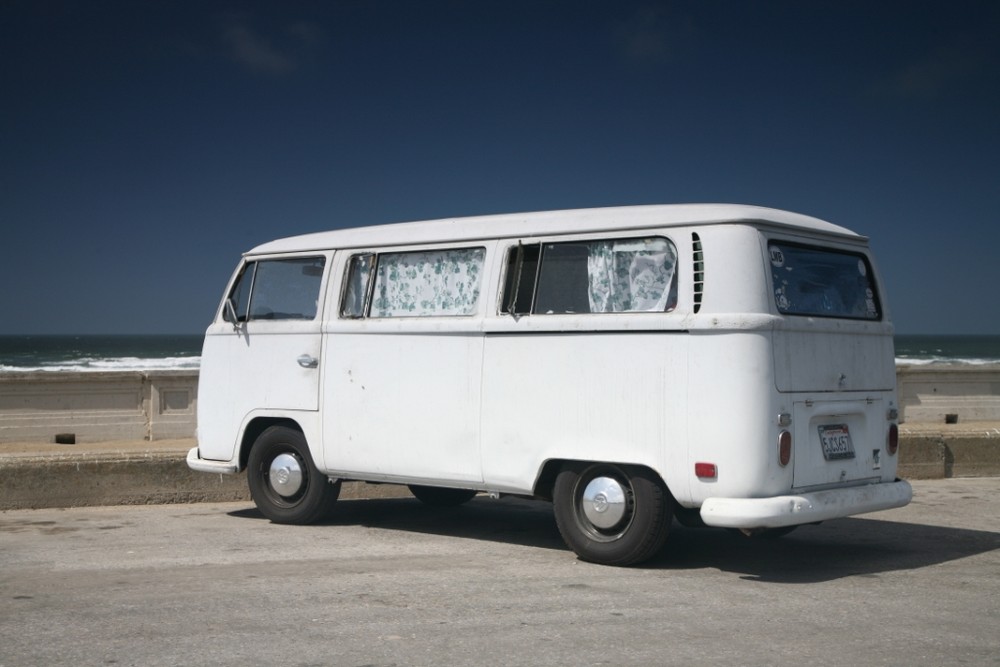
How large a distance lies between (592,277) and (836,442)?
1814 millimetres

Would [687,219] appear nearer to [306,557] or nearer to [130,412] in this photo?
[306,557]

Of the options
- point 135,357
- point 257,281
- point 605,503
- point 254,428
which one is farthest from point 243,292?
point 135,357

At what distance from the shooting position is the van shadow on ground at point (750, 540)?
750cm

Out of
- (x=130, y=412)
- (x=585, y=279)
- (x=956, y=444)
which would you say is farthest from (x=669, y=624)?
(x=130, y=412)

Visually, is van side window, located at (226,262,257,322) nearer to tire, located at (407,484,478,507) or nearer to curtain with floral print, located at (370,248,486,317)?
curtain with floral print, located at (370,248,486,317)

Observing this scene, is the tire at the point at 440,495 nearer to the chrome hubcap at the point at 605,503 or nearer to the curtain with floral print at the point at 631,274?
the chrome hubcap at the point at 605,503

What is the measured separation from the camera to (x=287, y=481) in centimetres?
924

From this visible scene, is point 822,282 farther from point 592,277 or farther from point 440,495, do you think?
point 440,495

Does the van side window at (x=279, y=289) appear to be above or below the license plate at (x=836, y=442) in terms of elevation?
above

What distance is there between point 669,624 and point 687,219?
2.55m

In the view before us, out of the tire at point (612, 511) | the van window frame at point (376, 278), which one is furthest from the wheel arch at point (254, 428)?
the tire at point (612, 511)

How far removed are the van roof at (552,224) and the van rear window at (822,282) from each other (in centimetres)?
15

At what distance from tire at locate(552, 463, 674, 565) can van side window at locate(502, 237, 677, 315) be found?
102cm

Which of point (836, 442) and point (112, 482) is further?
point (112, 482)
